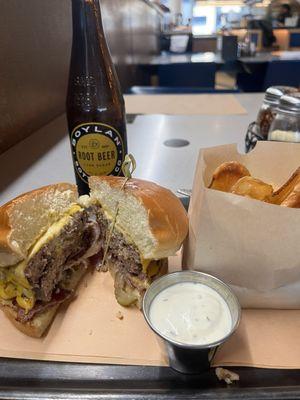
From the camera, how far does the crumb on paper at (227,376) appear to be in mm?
622

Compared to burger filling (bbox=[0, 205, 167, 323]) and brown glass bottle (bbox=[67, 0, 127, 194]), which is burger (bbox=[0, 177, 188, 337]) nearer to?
burger filling (bbox=[0, 205, 167, 323])

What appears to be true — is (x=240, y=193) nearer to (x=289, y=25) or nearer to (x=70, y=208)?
(x=70, y=208)

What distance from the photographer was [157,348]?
69 centimetres

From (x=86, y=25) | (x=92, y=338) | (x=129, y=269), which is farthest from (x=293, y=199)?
(x=86, y=25)

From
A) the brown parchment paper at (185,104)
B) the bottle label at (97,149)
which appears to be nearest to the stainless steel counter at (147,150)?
the brown parchment paper at (185,104)

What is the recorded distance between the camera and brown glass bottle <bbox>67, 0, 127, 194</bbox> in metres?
0.99

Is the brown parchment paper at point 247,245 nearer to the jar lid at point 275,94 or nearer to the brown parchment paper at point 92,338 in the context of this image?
the brown parchment paper at point 92,338

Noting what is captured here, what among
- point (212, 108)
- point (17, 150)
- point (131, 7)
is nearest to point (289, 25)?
point (131, 7)

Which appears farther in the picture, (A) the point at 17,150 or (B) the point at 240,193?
(A) the point at 17,150

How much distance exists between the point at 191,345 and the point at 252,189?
353 millimetres

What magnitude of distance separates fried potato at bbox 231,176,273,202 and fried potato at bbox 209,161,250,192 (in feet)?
0.12

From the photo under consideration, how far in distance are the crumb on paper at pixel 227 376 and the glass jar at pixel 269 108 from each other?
889 millimetres

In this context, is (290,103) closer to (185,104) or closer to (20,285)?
(20,285)

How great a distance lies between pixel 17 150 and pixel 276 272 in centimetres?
129
